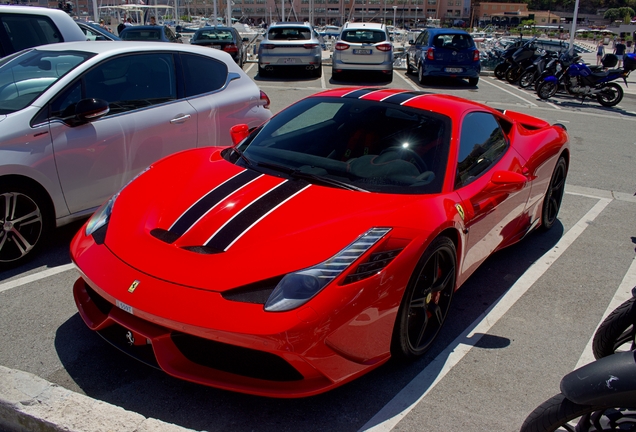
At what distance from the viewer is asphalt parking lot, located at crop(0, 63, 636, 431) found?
2.74 metres

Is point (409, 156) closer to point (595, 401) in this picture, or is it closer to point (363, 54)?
point (595, 401)

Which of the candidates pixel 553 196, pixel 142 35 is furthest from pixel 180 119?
pixel 142 35

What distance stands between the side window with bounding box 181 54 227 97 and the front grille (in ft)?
10.7

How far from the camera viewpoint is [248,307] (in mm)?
2535

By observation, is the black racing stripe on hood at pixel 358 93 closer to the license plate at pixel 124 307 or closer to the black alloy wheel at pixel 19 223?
the license plate at pixel 124 307

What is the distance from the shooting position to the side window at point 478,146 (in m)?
3.73

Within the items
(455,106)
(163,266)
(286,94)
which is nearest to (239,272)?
(163,266)

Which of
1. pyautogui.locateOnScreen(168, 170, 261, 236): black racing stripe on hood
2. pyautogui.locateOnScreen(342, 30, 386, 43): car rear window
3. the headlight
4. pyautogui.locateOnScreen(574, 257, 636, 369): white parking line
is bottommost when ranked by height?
pyautogui.locateOnScreen(574, 257, 636, 369): white parking line

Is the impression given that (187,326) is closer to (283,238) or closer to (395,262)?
(283,238)

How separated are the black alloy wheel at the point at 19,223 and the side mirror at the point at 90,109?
2.18ft

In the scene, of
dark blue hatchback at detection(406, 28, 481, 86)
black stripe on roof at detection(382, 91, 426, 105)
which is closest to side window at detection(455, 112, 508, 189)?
black stripe on roof at detection(382, 91, 426, 105)

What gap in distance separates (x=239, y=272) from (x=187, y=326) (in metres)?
0.34

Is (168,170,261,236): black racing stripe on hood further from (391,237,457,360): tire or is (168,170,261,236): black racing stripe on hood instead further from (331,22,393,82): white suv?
(331,22,393,82): white suv

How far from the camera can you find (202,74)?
557cm
